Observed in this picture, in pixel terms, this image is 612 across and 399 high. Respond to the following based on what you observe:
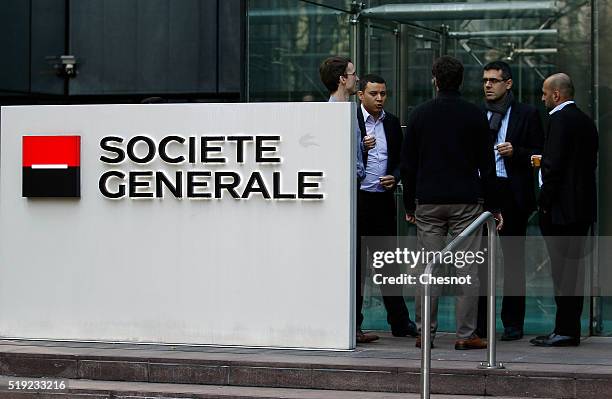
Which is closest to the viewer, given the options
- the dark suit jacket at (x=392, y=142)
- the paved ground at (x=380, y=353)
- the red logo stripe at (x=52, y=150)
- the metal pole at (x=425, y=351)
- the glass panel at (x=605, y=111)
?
the metal pole at (x=425, y=351)

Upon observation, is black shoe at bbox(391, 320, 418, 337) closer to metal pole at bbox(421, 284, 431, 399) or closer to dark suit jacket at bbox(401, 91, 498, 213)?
dark suit jacket at bbox(401, 91, 498, 213)

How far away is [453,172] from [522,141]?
100 cm

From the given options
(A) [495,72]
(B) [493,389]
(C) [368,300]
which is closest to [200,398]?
(B) [493,389]

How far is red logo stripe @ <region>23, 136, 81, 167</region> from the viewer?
9703 mm

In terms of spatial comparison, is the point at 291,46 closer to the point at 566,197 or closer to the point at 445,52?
the point at 445,52

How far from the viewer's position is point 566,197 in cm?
931

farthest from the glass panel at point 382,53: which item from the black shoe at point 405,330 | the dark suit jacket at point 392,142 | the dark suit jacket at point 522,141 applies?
the black shoe at point 405,330

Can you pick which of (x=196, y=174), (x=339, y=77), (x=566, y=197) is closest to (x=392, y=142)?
(x=339, y=77)

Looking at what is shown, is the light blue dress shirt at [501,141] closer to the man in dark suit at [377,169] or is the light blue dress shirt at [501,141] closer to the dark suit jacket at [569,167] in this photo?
the dark suit jacket at [569,167]

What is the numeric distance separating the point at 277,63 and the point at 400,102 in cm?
130

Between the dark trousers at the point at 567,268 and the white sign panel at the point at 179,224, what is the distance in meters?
1.51

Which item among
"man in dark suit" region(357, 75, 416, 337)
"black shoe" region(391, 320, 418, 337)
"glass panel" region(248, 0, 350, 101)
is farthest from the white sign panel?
"glass panel" region(248, 0, 350, 101)

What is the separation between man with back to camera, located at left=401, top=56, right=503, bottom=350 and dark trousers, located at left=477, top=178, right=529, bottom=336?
0.54m

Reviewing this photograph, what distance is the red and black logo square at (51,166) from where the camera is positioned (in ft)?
31.9
